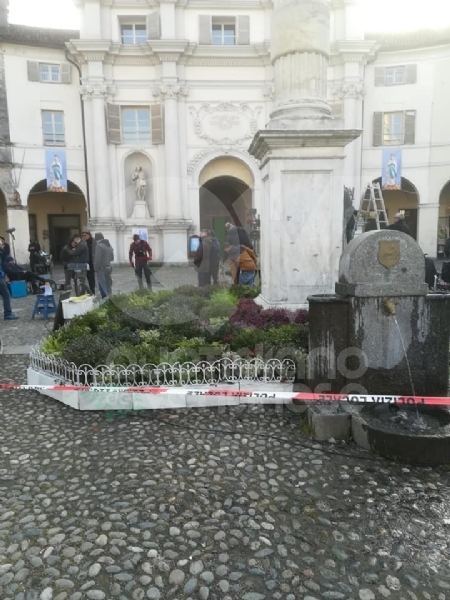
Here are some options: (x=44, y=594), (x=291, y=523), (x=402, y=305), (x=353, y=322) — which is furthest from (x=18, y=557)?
(x=402, y=305)

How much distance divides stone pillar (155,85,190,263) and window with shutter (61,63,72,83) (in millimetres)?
4527

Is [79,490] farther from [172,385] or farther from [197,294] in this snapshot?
[197,294]

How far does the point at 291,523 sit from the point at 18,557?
5.22ft

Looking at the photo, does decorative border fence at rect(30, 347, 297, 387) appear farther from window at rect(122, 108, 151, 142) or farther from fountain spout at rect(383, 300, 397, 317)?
window at rect(122, 108, 151, 142)

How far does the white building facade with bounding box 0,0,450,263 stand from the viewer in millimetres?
21438

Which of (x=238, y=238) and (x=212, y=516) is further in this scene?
(x=238, y=238)

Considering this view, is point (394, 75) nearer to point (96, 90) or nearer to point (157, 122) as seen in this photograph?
point (157, 122)

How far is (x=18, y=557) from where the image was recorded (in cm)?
262

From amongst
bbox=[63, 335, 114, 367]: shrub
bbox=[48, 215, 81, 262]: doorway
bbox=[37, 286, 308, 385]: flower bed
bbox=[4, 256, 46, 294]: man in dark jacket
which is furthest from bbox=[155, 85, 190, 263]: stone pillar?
bbox=[63, 335, 114, 367]: shrub

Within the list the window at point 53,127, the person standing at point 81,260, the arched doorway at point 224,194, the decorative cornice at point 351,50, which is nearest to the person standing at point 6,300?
the person standing at point 81,260

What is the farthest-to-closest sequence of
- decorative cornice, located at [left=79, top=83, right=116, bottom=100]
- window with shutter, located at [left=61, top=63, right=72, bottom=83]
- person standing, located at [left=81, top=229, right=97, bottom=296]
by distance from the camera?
1. window with shutter, located at [left=61, top=63, right=72, bottom=83]
2. decorative cornice, located at [left=79, top=83, right=116, bottom=100]
3. person standing, located at [left=81, top=229, right=97, bottom=296]

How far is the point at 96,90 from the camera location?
2138 cm

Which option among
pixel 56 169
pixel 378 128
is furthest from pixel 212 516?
pixel 378 128

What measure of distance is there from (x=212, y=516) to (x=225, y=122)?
21.5 metres
